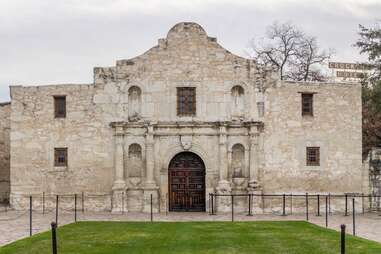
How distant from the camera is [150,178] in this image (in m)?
29.6

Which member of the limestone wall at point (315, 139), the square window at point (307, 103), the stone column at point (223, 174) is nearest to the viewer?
the stone column at point (223, 174)

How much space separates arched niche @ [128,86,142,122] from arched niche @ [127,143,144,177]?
1298 millimetres

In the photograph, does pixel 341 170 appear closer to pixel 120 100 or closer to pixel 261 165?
pixel 261 165

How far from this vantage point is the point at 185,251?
16484 mm

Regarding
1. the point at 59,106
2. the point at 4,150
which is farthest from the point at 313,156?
the point at 4,150

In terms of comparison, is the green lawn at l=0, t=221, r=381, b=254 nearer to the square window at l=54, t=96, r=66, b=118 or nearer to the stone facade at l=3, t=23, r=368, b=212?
the stone facade at l=3, t=23, r=368, b=212

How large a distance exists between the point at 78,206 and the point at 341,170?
12.3 m

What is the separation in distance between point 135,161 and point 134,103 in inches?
106

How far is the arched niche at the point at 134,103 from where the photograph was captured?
99.0 feet

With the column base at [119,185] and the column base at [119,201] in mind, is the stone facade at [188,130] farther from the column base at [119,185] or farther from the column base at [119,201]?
the column base at [119,201]

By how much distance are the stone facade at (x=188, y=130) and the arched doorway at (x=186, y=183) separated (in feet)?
1.32

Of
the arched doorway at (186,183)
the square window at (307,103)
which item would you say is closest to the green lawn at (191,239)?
the arched doorway at (186,183)

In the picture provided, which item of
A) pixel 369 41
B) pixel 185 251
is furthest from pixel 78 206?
pixel 369 41

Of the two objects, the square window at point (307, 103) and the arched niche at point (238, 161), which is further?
the square window at point (307, 103)
